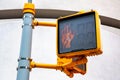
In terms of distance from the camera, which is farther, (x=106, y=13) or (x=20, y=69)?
(x=106, y=13)

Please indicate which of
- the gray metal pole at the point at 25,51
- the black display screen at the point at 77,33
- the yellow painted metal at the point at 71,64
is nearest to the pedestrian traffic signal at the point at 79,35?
the black display screen at the point at 77,33

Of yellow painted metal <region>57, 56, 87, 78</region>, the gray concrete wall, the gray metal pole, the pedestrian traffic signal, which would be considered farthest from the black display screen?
the gray concrete wall

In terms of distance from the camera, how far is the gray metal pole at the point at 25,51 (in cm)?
343

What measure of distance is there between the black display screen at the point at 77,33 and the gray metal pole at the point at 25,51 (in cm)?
39

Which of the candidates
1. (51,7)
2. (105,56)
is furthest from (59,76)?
(51,7)

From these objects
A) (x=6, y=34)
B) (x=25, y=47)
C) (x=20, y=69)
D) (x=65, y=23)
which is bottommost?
(x=20, y=69)

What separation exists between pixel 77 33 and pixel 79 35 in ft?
0.13

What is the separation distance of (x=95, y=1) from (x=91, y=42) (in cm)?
725

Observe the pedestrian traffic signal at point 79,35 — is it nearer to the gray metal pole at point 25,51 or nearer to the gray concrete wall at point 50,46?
the gray metal pole at point 25,51

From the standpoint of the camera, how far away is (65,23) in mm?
3635

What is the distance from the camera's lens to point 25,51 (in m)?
3.61

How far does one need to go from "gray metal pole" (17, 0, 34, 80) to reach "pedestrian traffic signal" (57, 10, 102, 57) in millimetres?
380

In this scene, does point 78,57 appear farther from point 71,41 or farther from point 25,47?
point 25,47

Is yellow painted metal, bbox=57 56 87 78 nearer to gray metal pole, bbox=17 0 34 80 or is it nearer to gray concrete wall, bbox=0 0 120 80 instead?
gray metal pole, bbox=17 0 34 80
